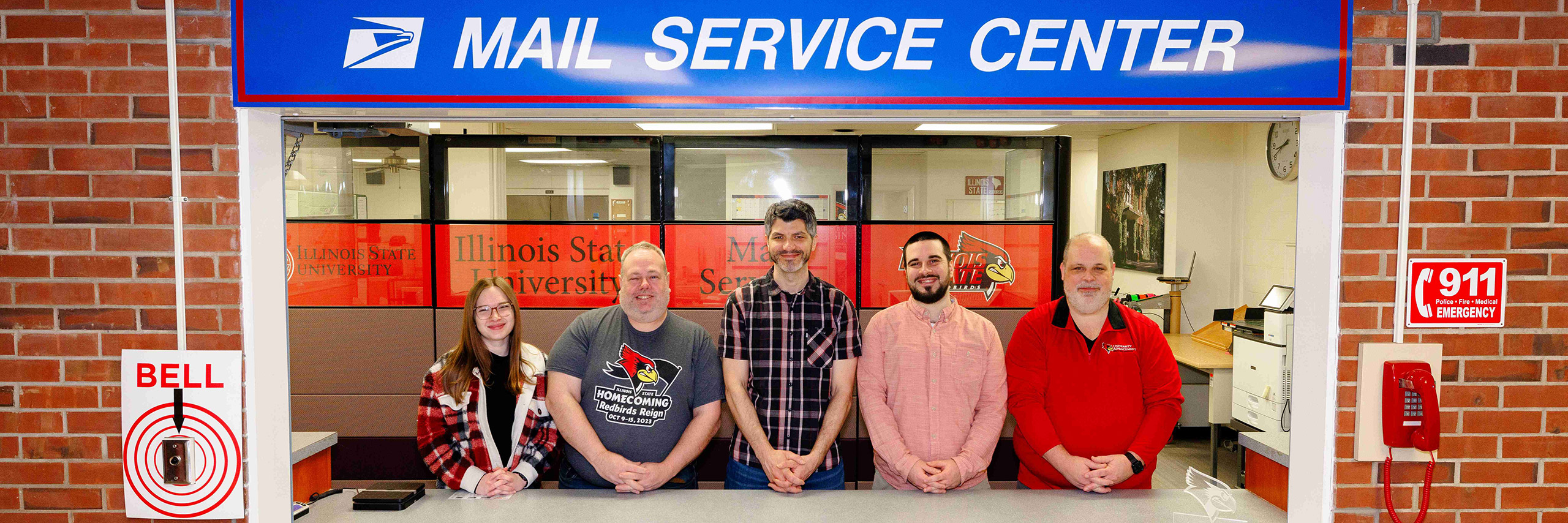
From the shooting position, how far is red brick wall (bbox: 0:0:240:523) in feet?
5.11

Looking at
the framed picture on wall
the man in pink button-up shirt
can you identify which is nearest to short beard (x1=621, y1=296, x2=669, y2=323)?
the man in pink button-up shirt

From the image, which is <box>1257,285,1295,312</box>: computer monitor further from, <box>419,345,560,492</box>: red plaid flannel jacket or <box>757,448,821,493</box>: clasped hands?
<box>419,345,560,492</box>: red plaid flannel jacket

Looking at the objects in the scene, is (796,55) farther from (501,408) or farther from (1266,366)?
(1266,366)

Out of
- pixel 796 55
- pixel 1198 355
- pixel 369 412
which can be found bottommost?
pixel 369 412

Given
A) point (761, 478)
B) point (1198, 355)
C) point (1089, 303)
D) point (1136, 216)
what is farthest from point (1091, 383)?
point (1136, 216)

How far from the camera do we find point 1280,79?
5.10ft

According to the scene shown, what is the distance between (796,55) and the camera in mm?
1560

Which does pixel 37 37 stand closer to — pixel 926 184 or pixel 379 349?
pixel 379 349

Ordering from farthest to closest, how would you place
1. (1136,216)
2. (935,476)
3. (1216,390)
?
(1136,216) → (1216,390) → (935,476)

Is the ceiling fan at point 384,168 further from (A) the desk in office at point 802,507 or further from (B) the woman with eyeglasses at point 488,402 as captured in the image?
(A) the desk in office at point 802,507

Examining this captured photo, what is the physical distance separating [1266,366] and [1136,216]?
9.83 ft

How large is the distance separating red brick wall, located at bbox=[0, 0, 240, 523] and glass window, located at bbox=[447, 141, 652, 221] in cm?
272

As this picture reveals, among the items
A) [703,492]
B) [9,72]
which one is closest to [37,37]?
[9,72]

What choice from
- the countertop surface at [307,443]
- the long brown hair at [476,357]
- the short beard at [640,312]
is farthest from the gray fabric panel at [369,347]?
the short beard at [640,312]
